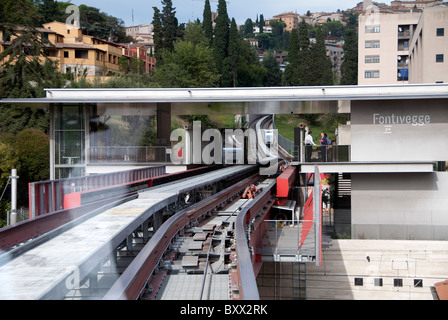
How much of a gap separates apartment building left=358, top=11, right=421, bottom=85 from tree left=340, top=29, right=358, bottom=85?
5.25 metres

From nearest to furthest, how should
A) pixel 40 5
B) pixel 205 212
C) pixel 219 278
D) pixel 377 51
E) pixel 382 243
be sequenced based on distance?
pixel 219 278
pixel 40 5
pixel 205 212
pixel 382 243
pixel 377 51

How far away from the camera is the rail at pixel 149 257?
4666 millimetres

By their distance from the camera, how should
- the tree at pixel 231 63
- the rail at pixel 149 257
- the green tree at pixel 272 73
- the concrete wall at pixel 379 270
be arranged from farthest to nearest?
the green tree at pixel 272 73 < the tree at pixel 231 63 < the concrete wall at pixel 379 270 < the rail at pixel 149 257

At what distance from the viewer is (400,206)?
60.6ft

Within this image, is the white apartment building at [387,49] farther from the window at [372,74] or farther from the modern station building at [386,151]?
the modern station building at [386,151]

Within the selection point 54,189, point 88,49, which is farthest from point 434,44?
point 54,189

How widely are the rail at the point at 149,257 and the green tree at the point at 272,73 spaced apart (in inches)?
2672

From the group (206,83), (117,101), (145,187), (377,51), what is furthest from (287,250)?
(377,51)

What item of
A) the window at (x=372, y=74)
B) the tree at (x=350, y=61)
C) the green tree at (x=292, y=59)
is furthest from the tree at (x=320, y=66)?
the window at (x=372, y=74)

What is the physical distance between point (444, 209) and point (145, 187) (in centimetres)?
1018

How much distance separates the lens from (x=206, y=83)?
48469 mm

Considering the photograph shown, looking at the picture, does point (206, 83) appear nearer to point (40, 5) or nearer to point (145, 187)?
point (145, 187)

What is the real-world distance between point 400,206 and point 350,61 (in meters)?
49.7

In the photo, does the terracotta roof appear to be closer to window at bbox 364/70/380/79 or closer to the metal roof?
the metal roof
